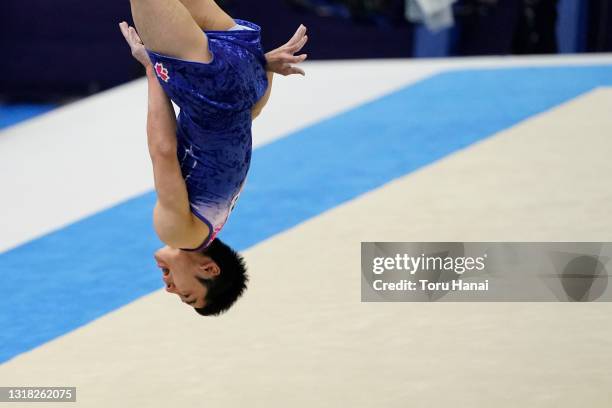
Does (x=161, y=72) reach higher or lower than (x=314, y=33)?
higher

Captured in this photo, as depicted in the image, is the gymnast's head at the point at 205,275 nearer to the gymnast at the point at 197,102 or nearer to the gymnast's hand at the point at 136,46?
the gymnast at the point at 197,102

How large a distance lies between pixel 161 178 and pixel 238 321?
186 centimetres

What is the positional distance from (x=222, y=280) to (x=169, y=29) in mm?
1203

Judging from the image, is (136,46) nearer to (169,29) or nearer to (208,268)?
(169,29)

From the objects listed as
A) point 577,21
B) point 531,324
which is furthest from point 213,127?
point 577,21

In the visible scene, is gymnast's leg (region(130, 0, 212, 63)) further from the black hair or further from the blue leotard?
the black hair

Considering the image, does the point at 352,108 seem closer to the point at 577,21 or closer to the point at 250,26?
the point at 577,21

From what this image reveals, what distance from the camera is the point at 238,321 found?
5.86 m

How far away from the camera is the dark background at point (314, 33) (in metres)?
11.7

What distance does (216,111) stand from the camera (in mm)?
4086

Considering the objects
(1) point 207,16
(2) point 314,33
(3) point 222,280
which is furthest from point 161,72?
(2) point 314,33

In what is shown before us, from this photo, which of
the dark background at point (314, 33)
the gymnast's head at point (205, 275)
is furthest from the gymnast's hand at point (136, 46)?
the dark background at point (314, 33)

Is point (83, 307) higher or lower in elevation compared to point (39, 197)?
higher

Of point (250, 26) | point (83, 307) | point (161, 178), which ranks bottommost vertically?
point (83, 307)
